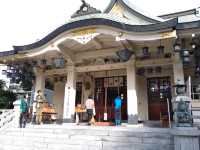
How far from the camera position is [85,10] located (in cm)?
1100

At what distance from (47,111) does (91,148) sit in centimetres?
547

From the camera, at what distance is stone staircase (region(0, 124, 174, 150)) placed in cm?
696

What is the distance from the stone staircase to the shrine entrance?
482 cm

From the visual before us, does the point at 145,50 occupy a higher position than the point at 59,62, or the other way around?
the point at 145,50

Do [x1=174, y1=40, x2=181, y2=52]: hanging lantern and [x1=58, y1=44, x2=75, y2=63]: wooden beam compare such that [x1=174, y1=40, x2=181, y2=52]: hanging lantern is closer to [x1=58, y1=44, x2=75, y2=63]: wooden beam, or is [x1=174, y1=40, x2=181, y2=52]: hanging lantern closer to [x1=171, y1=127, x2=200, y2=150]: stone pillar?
[x1=171, y1=127, x2=200, y2=150]: stone pillar

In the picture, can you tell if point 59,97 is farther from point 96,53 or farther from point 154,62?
point 154,62

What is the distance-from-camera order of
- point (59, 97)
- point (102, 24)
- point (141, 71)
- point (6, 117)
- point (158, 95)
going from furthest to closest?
point (59, 97)
point (158, 95)
point (141, 71)
point (6, 117)
point (102, 24)

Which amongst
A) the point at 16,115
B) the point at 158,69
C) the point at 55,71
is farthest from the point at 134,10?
the point at 16,115

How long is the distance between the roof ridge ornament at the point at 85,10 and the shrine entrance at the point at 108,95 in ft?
13.7

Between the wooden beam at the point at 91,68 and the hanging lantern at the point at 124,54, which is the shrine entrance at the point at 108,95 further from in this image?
the hanging lantern at the point at 124,54

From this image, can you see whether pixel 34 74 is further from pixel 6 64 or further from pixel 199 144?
pixel 199 144

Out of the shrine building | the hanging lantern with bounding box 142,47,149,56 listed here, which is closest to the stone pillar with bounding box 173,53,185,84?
the shrine building

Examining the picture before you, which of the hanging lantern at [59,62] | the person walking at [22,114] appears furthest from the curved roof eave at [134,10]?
the person walking at [22,114]

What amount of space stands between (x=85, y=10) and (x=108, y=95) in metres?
4.96
